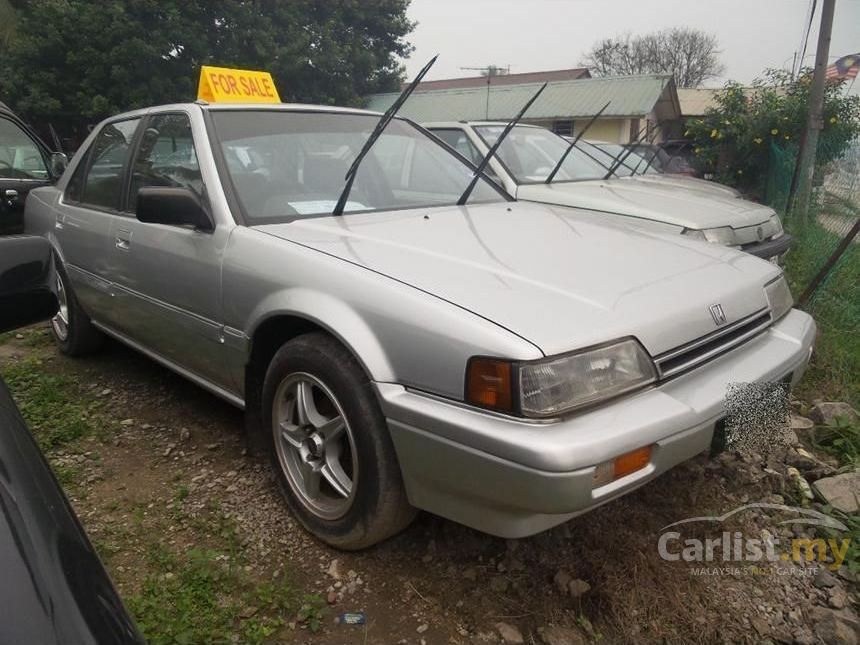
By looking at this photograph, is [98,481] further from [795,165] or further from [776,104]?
[776,104]

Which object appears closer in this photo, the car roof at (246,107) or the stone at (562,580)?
the stone at (562,580)

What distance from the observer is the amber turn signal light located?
1632 mm

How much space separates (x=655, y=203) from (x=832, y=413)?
2234 mm

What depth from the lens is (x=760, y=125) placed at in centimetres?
1027

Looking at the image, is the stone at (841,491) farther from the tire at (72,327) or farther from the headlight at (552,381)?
the tire at (72,327)

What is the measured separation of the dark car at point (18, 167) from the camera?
5.03 m

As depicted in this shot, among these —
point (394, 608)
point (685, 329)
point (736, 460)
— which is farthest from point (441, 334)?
point (736, 460)

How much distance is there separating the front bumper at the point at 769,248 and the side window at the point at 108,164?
4047mm

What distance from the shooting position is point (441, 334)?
5.68ft

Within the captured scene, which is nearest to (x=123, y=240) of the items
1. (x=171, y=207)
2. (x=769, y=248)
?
(x=171, y=207)

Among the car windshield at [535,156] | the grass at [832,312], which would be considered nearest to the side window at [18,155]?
the car windshield at [535,156]

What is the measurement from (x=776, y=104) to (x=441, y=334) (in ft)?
35.0

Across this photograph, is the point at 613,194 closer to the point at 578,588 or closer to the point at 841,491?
the point at 841,491

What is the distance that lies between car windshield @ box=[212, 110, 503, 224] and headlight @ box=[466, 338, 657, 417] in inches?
49.9
